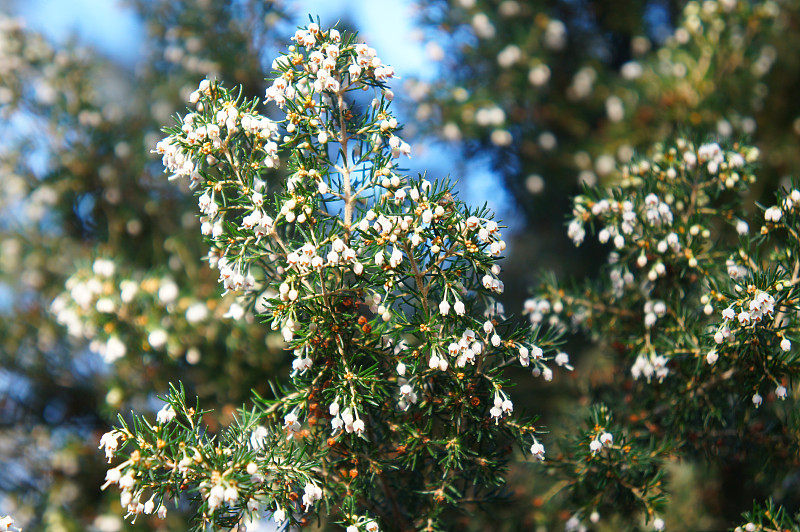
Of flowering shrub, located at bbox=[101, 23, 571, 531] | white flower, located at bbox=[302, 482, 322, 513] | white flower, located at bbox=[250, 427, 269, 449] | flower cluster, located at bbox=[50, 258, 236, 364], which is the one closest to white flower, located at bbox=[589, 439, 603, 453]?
flowering shrub, located at bbox=[101, 23, 571, 531]

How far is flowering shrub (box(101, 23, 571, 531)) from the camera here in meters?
1.90

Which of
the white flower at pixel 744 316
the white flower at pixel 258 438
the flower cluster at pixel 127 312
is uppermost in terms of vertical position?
the flower cluster at pixel 127 312

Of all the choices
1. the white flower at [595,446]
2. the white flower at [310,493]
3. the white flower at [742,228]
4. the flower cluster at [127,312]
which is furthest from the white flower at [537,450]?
the flower cluster at [127,312]

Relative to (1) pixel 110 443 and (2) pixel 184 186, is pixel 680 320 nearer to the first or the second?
(1) pixel 110 443

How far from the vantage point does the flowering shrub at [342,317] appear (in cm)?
190

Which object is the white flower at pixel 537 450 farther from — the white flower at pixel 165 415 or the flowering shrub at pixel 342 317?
the white flower at pixel 165 415

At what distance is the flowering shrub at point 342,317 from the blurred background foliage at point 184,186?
1.33m

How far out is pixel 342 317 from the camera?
79.7 inches

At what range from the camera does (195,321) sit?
141 inches

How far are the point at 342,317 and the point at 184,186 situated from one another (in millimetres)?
2648

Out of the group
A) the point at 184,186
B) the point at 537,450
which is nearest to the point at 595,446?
the point at 537,450

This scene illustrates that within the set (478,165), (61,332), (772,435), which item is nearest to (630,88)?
(478,165)

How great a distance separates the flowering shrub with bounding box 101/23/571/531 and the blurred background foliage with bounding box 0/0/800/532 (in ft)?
4.38

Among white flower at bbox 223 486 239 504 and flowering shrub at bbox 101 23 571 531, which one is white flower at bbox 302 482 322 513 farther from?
white flower at bbox 223 486 239 504
